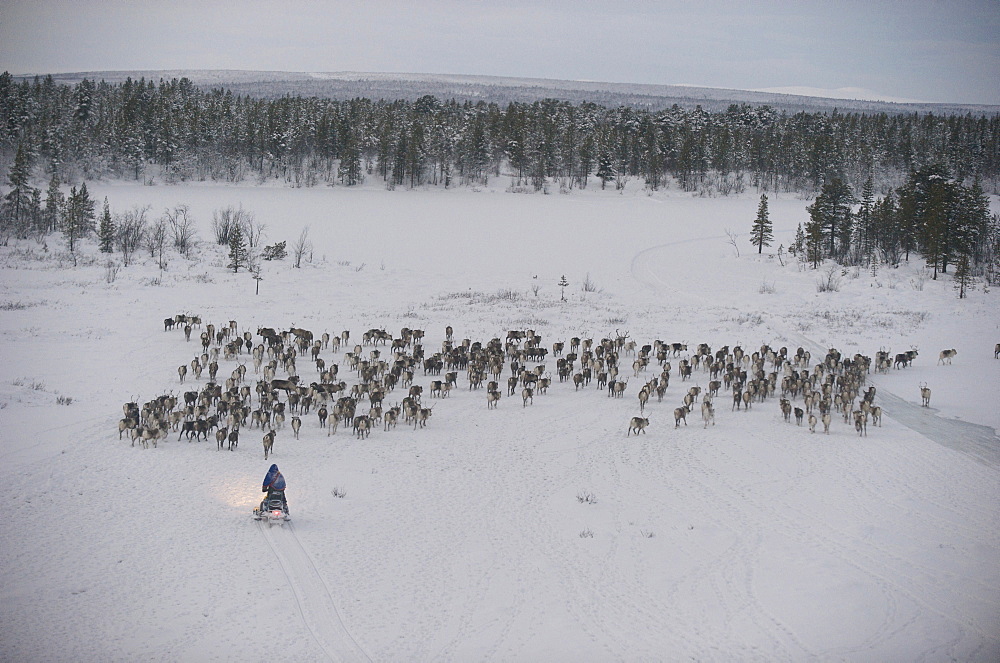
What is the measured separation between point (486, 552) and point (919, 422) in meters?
15.5

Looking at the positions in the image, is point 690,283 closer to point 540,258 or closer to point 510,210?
point 540,258

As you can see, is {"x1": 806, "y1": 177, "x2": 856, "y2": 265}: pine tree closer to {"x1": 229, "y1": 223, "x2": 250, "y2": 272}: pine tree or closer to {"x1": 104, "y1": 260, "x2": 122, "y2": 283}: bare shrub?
{"x1": 229, "y1": 223, "x2": 250, "y2": 272}: pine tree

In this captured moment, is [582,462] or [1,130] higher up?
[1,130]

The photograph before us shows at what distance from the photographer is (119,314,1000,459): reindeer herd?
20.2 meters

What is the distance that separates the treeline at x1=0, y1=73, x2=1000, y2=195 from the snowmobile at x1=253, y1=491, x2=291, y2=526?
80318mm

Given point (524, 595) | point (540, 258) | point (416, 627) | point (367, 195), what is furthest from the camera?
point (367, 195)

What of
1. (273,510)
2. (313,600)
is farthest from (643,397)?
(313,600)

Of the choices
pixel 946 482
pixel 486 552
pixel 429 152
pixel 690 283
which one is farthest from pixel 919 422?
pixel 429 152

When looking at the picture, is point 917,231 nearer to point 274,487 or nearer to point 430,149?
point 274,487

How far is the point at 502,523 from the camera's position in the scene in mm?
15273

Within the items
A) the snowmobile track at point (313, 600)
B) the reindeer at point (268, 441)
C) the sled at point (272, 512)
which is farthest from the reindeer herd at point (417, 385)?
the snowmobile track at point (313, 600)

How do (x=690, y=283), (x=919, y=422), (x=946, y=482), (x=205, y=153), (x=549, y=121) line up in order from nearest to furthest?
(x=946, y=482)
(x=919, y=422)
(x=690, y=283)
(x=205, y=153)
(x=549, y=121)

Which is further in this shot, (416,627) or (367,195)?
(367,195)

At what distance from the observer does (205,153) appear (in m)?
94.6
